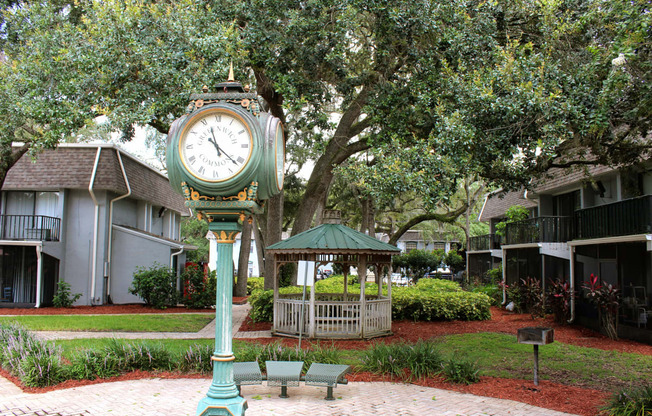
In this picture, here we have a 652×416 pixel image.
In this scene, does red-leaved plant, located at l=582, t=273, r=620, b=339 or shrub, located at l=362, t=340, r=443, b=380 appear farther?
red-leaved plant, located at l=582, t=273, r=620, b=339

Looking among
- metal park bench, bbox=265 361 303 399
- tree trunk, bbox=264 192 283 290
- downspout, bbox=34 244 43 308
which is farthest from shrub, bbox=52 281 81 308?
metal park bench, bbox=265 361 303 399

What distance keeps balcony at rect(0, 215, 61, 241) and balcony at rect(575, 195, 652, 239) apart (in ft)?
65.8

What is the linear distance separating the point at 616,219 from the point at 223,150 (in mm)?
13476

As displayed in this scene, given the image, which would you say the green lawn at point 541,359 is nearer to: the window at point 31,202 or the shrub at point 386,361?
the shrub at point 386,361

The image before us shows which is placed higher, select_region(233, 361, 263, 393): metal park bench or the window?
the window

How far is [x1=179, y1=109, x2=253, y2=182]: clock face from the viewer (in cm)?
550

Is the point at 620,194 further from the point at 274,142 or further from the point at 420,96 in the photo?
the point at 274,142

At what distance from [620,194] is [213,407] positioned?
1713cm

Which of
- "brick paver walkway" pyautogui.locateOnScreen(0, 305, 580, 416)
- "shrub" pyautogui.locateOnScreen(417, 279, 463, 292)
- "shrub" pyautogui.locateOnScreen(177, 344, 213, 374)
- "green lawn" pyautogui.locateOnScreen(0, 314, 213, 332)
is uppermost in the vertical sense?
"shrub" pyautogui.locateOnScreen(417, 279, 463, 292)

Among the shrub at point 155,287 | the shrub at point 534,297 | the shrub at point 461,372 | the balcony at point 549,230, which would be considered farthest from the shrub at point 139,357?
the balcony at point 549,230

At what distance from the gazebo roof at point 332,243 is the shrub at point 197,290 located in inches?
342

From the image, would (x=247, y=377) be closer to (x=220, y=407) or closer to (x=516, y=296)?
→ (x=220, y=407)

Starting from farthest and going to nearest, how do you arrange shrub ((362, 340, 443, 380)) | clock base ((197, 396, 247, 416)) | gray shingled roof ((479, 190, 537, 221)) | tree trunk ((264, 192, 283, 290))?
gray shingled roof ((479, 190, 537, 221))
tree trunk ((264, 192, 283, 290))
shrub ((362, 340, 443, 380))
clock base ((197, 396, 247, 416))

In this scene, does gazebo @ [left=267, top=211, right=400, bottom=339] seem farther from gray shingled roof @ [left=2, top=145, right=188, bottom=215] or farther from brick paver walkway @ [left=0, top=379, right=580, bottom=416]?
gray shingled roof @ [left=2, top=145, right=188, bottom=215]
